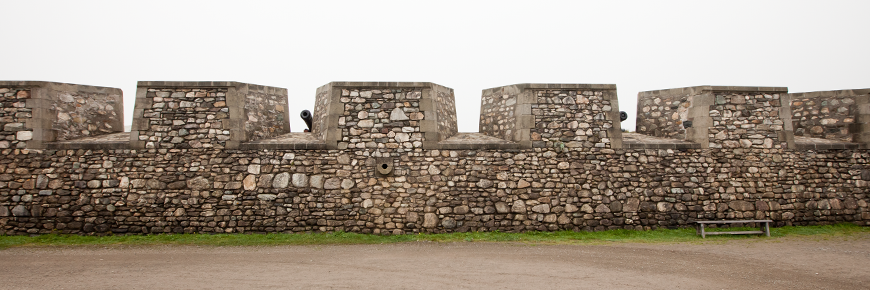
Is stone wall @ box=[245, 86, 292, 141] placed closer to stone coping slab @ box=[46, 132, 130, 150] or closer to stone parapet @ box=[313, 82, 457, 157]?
stone parapet @ box=[313, 82, 457, 157]

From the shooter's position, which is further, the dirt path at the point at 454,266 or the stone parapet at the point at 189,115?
the stone parapet at the point at 189,115

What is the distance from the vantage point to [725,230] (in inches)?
432

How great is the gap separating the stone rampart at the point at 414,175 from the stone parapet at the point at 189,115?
0.10 ft

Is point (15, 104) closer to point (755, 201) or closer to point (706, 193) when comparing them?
point (706, 193)

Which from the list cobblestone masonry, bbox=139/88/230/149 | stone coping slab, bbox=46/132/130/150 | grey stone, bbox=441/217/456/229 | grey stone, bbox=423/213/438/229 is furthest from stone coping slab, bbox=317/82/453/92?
stone coping slab, bbox=46/132/130/150

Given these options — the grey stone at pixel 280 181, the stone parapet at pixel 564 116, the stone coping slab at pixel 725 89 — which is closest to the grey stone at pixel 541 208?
the stone parapet at pixel 564 116

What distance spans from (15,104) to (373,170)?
25.4 ft

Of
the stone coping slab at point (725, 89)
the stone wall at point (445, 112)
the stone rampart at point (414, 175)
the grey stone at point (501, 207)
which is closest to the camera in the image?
the stone rampart at point (414, 175)

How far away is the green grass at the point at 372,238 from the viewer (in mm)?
9820

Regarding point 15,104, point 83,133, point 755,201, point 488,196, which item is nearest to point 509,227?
point 488,196

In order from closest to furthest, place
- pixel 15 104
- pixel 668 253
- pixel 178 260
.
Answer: pixel 178 260
pixel 668 253
pixel 15 104

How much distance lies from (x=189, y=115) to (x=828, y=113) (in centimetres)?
1546

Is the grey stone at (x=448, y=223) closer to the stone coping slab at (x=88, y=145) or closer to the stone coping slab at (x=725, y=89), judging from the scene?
the stone coping slab at (x=725, y=89)

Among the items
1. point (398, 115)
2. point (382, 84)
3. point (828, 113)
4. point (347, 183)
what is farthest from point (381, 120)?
point (828, 113)
